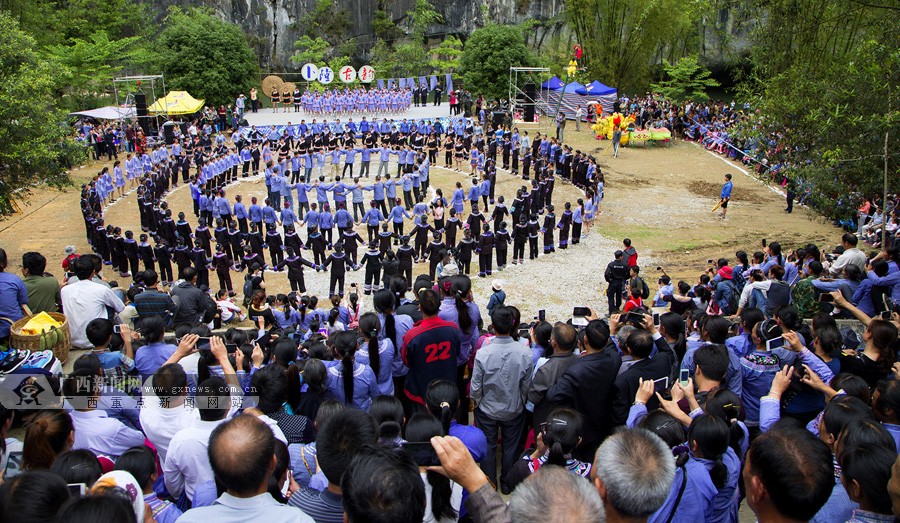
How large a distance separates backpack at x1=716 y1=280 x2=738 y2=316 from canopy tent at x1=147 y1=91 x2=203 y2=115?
24266 millimetres

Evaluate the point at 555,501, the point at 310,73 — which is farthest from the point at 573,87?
the point at 555,501

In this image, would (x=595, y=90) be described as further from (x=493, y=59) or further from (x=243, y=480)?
(x=243, y=480)

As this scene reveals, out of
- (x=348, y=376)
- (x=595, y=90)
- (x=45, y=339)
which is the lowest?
(x=45, y=339)

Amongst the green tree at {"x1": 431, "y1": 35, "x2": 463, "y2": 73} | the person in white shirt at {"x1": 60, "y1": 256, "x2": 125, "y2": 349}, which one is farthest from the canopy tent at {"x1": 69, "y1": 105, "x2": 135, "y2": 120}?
the person in white shirt at {"x1": 60, "y1": 256, "x2": 125, "y2": 349}

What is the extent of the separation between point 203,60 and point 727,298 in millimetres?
27509

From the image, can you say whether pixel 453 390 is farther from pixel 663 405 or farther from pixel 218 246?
pixel 218 246

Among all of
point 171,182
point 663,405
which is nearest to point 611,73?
point 171,182

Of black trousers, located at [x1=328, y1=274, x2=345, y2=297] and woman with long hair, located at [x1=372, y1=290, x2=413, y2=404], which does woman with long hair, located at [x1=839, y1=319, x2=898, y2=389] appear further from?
black trousers, located at [x1=328, y1=274, x2=345, y2=297]

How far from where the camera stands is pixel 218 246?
13.3m

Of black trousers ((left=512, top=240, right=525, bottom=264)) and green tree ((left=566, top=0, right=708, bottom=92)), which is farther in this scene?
green tree ((left=566, top=0, right=708, bottom=92))

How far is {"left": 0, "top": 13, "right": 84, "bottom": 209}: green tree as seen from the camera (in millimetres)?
11742

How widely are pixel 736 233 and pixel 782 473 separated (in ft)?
48.9

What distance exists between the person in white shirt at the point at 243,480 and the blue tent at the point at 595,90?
30787 millimetres

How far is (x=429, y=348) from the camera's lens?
5.74 m
